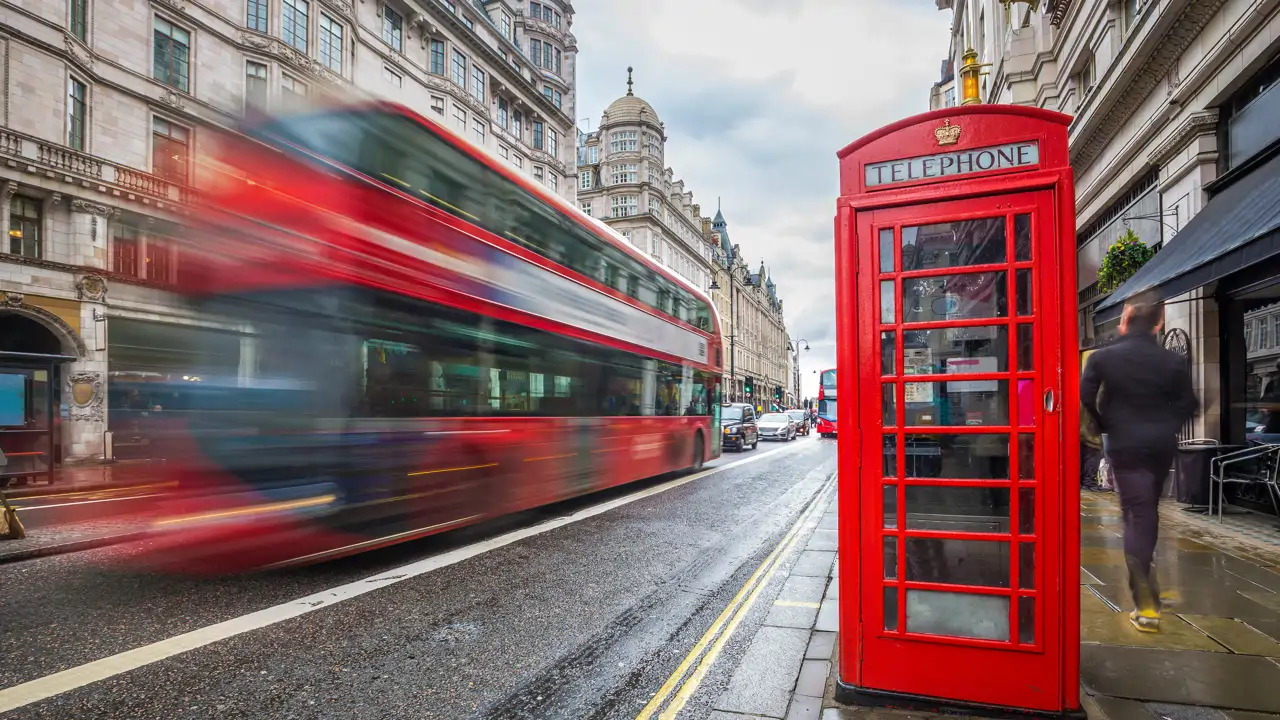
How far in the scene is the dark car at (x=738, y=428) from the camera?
2355cm

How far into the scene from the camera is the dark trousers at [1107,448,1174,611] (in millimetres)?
3891

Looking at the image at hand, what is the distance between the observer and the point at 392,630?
4.33 meters

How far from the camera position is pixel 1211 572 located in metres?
5.36

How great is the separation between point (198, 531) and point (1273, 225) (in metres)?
8.83

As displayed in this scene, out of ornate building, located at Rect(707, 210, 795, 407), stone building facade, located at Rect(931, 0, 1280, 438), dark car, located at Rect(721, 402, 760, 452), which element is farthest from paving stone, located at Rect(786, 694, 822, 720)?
ornate building, located at Rect(707, 210, 795, 407)

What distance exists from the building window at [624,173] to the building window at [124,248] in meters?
44.5

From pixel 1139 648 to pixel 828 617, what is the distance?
1.73 meters

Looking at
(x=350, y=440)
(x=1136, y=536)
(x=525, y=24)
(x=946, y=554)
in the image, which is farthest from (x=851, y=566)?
(x=525, y=24)

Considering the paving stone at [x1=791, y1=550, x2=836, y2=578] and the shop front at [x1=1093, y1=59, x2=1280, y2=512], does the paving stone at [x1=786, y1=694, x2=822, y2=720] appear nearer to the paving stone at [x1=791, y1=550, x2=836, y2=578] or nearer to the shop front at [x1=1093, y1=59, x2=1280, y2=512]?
the paving stone at [x1=791, y1=550, x2=836, y2=578]

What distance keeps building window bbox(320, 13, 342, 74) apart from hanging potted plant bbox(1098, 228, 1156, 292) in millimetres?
27407

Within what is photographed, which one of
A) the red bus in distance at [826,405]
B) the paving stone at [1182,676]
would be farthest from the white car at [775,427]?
the paving stone at [1182,676]

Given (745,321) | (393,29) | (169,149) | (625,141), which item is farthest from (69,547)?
(745,321)

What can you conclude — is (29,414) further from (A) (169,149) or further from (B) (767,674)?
(B) (767,674)

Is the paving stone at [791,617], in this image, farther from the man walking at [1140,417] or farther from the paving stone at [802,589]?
the man walking at [1140,417]
